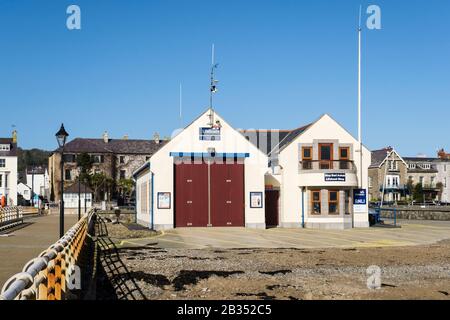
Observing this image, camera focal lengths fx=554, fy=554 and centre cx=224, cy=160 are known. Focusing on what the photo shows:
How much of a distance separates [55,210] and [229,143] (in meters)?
40.9

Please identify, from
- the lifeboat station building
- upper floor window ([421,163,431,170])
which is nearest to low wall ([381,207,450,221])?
A: the lifeboat station building

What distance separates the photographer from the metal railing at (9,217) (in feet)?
93.7

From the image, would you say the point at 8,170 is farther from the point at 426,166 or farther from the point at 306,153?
the point at 426,166

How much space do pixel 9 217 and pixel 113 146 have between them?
62.1 metres

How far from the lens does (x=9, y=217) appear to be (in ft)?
106

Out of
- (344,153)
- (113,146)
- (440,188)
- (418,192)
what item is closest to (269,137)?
(344,153)

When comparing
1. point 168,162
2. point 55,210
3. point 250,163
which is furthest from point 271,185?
point 55,210

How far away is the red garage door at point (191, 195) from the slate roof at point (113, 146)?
6026 cm

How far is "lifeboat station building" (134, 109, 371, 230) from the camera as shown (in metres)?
30.7

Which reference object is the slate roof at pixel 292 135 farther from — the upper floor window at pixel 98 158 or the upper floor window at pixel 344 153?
the upper floor window at pixel 98 158

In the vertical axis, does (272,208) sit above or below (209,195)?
below

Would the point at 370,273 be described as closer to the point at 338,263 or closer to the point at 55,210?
the point at 338,263

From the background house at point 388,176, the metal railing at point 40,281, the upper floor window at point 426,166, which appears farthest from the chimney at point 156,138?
the metal railing at point 40,281

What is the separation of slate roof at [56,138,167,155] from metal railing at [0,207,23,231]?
179ft
